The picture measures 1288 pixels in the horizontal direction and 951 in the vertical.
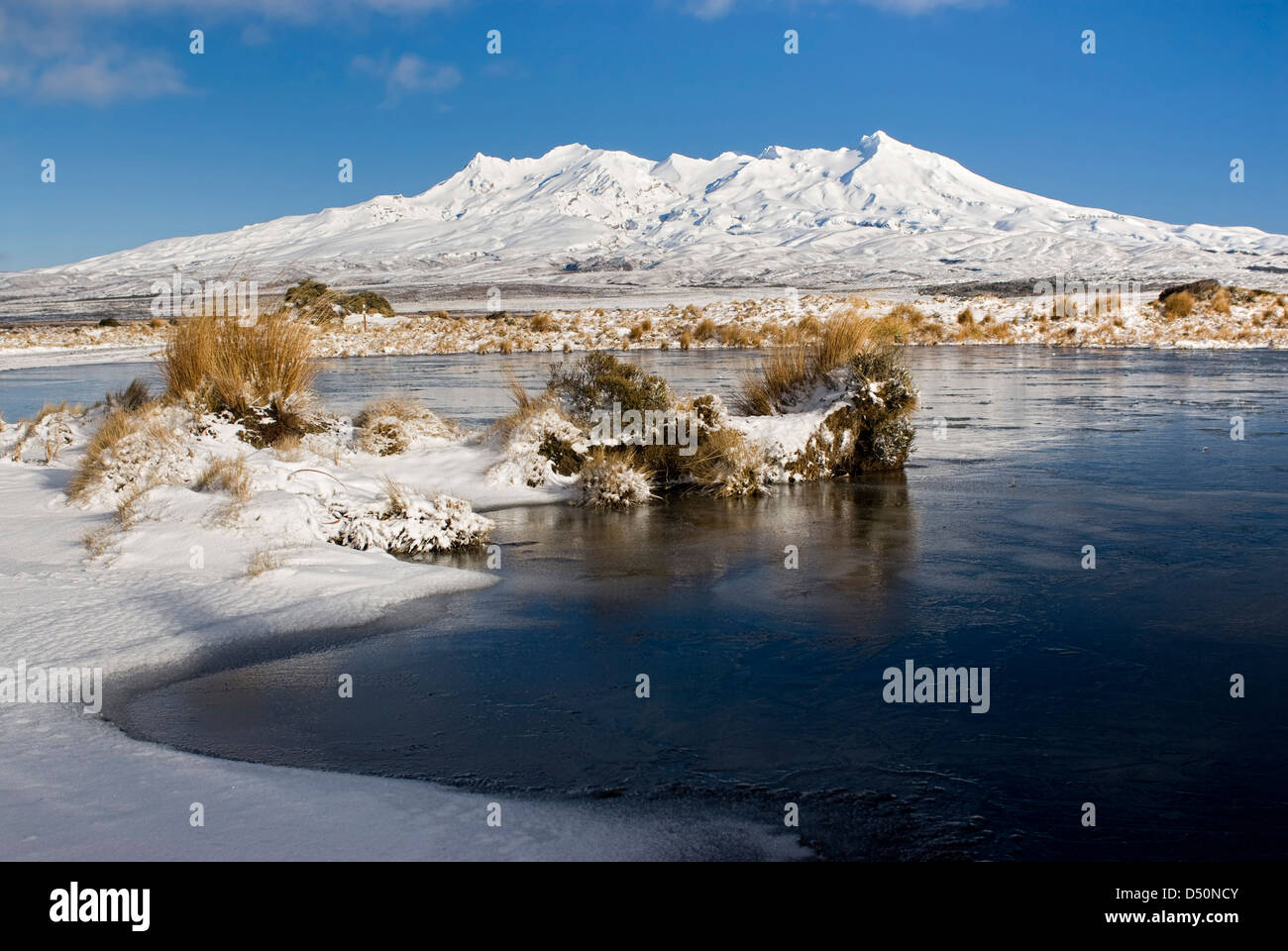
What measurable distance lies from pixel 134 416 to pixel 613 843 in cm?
856

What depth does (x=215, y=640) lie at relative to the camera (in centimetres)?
586

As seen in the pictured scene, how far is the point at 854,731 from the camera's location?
4.75m

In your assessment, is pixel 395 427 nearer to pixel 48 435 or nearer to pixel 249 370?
pixel 249 370

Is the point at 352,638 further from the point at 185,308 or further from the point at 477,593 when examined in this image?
the point at 185,308

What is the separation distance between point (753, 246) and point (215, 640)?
139150mm

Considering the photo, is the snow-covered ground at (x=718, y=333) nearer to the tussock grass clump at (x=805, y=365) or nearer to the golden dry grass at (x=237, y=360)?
the tussock grass clump at (x=805, y=365)

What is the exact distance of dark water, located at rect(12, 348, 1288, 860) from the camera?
4.10m

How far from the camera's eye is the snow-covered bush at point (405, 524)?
26.5ft

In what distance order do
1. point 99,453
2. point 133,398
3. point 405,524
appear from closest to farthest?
point 405,524 → point 99,453 → point 133,398

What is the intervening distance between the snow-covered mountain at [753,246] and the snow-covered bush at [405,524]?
69154 mm

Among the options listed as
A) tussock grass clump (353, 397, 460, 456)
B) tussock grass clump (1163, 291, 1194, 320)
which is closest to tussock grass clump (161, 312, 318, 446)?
tussock grass clump (353, 397, 460, 456)

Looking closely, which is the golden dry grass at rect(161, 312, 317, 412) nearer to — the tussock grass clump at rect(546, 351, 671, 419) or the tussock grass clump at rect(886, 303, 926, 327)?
the tussock grass clump at rect(546, 351, 671, 419)

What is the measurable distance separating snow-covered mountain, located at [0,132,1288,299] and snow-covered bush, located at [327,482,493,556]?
69.2m

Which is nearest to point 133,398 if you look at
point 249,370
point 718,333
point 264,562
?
point 249,370
